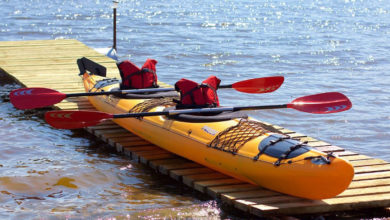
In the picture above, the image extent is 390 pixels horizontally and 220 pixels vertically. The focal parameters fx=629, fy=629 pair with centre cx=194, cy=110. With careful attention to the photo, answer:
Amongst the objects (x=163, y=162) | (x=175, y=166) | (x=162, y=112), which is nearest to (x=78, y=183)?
(x=163, y=162)

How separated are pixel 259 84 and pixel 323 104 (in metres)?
1.47

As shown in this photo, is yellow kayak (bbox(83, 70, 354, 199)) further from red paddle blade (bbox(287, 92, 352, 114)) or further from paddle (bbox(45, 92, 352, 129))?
red paddle blade (bbox(287, 92, 352, 114))

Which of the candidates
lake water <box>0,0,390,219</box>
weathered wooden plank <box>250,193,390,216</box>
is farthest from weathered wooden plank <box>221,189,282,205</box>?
weathered wooden plank <box>250,193,390,216</box>

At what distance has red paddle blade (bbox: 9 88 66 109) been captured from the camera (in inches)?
317

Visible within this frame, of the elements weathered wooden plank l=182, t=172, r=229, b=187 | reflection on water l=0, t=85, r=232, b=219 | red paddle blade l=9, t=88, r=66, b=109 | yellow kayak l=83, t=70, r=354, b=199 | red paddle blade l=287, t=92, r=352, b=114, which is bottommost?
reflection on water l=0, t=85, r=232, b=219

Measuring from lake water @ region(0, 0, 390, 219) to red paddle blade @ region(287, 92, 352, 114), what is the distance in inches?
67.1

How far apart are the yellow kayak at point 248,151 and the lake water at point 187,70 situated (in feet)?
1.46

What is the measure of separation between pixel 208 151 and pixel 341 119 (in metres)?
4.91

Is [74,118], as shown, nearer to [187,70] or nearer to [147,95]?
[147,95]

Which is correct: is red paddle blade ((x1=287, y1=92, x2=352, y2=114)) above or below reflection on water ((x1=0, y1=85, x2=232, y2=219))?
above

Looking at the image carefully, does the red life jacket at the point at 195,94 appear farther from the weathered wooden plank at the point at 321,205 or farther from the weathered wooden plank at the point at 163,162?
the weathered wooden plank at the point at 321,205

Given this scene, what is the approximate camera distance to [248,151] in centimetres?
648

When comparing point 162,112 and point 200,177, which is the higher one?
point 162,112

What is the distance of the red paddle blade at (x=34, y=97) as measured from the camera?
8.05 meters
